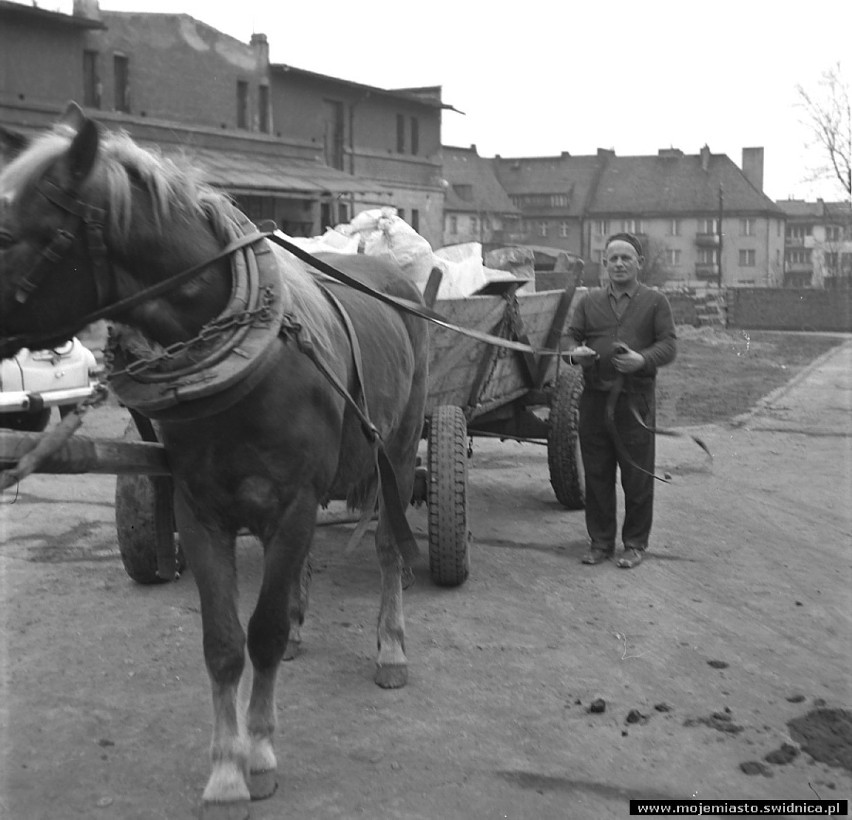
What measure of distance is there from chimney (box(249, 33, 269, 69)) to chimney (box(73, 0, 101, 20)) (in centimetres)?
646

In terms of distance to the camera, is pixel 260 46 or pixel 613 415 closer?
pixel 613 415

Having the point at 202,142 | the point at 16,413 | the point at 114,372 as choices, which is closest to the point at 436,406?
the point at 114,372

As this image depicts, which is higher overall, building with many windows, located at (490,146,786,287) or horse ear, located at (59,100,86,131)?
building with many windows, located at (490,146,786,287)

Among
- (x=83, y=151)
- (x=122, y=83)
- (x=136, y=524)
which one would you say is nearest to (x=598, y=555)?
→ (x=136, y=524)

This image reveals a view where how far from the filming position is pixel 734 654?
484 cm

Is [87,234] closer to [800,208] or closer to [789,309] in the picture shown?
[789,309]

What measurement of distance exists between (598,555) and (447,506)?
1243 millimetres

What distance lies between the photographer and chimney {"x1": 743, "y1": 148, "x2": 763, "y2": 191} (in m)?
76.1

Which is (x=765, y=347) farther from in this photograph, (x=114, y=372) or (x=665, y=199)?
(x=665, y=199)

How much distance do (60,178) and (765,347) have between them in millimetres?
25828

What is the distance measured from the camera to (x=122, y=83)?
26.5 metres

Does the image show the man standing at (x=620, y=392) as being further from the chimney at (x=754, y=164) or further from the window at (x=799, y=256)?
the window at (x=799, y=256)

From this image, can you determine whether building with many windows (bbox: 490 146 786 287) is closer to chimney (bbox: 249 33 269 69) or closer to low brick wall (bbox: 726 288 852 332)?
low brick wall (bbox: 726 288 852 332)

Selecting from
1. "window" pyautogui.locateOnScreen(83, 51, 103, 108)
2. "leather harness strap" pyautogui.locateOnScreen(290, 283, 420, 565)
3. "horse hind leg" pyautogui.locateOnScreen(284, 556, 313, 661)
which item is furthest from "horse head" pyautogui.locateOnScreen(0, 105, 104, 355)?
"window" pyautogui.locateOnScreen(83, 51, 103, 108)
